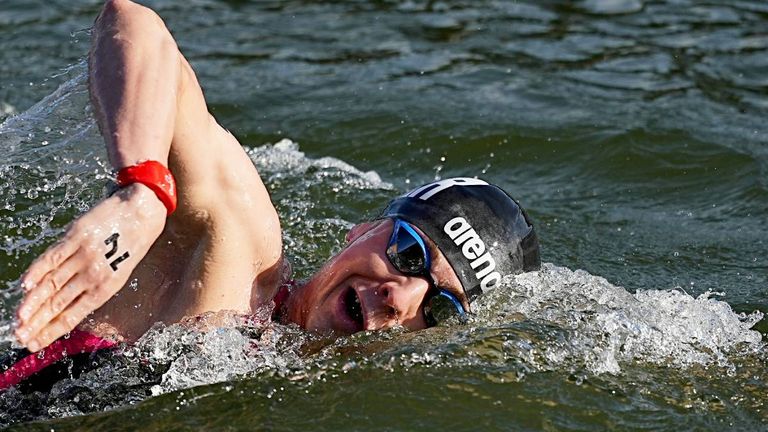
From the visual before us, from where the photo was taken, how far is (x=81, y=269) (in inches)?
114

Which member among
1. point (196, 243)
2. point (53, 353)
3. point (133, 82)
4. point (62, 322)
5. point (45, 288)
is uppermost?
point (133, 82)

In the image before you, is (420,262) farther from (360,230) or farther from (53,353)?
(53,353)

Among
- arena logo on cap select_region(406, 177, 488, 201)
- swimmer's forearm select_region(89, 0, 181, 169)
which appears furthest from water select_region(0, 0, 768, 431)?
swimmer's forearm select_region(89, 0, 181, 169)

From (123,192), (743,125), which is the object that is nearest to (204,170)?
(123,192)

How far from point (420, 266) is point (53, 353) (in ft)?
4.28

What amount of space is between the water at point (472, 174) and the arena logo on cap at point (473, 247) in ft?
0.67

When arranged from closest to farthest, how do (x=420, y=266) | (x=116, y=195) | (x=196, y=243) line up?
(x=116, y=195)
(x=196, y=243)
(x=420, y=266)

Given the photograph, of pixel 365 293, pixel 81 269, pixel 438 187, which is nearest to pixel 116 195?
pixel 81 269

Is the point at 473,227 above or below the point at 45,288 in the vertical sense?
below

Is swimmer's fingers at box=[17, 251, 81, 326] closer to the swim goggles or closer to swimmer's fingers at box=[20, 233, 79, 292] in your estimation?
swimmer's fingers at box=[20, 233, 79, 292]

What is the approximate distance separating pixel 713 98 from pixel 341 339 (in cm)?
534

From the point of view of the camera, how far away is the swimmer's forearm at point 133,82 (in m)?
3.23

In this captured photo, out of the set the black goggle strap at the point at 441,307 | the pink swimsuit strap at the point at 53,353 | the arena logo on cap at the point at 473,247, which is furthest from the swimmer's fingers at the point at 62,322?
the arena logo on cap at the point at 473,247

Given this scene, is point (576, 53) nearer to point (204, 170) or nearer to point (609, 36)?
point (609, 36)
